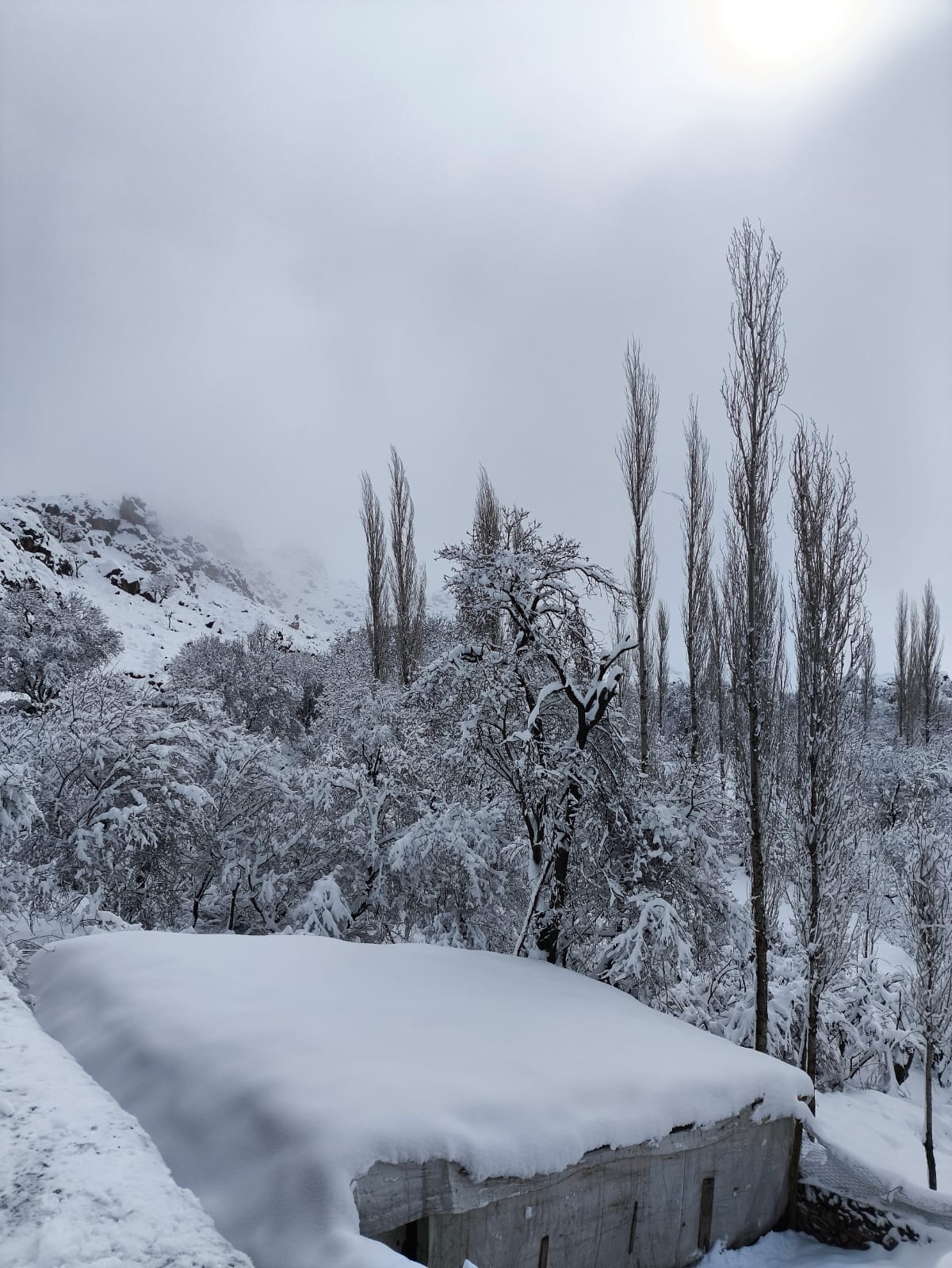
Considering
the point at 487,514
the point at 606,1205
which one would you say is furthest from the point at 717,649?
the point at 606,1205

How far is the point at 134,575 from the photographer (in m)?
80.6

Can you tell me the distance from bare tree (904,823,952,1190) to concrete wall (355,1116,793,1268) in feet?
19.2

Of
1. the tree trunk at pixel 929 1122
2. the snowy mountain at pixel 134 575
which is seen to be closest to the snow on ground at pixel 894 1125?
the tree trunk at pixel 929 1122

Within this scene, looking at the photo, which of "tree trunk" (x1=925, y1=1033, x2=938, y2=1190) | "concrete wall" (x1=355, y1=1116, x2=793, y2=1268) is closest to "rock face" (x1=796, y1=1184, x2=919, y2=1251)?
"concrete wall" (x1=355, y1=1116, x2=793, y2=1268)

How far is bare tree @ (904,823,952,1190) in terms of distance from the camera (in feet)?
33.1

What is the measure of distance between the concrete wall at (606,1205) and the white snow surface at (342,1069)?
167 mm

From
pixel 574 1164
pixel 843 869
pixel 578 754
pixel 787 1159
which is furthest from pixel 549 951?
pixel 574 1164

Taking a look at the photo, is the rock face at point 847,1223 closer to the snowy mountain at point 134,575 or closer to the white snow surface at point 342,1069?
the white snow surface at point 342,1069

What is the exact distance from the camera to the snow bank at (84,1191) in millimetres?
2215

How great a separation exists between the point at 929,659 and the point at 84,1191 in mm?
41113

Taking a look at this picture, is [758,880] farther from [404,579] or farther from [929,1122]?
[404,579]

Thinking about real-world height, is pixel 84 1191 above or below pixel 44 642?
below

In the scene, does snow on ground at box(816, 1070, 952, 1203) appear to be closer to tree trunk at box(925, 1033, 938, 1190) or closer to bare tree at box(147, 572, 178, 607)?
tree trunk at box(925, 1033, 938, 1190)

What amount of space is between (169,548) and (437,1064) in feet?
422
